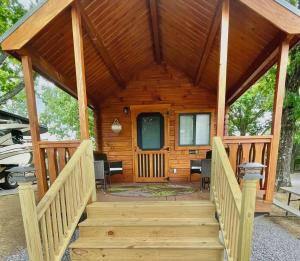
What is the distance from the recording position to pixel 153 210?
240cm

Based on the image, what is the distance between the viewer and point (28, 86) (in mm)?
2490

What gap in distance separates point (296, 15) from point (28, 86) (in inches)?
136

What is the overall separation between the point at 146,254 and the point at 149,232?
23 centimetres

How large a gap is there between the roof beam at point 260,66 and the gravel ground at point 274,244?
10.2 feet

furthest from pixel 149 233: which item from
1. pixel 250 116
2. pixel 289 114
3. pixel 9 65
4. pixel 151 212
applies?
pixel 250 116

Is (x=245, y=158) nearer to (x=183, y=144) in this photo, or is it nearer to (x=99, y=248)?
(x=99, y=248)

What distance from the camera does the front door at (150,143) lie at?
5.16m

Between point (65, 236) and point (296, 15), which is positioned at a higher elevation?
point (296, 15)

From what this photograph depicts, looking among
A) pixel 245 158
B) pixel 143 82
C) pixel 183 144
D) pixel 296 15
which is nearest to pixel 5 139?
pixel 143 82

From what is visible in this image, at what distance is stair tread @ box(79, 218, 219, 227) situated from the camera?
220cm

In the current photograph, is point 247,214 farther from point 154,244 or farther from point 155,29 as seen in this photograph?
point 155,29

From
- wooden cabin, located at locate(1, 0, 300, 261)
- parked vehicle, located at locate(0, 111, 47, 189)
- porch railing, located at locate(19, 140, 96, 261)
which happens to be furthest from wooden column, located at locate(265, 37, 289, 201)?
parked vehicle, located at locate(0, 111, 47, 189)

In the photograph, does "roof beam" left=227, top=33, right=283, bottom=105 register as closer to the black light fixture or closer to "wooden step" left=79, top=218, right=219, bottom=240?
"wooden step" left=79, top=218, right=219, bottom=240

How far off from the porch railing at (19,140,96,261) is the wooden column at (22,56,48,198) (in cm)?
75
